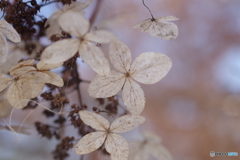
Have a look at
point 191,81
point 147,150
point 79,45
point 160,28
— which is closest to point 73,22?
point 79,45

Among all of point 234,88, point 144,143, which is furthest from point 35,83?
point 234,88

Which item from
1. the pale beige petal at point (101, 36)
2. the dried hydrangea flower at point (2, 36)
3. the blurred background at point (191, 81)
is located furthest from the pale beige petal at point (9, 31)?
the blurred background at point (191, 81)

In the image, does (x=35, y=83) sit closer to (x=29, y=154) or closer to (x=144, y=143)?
(x=144, y=143)

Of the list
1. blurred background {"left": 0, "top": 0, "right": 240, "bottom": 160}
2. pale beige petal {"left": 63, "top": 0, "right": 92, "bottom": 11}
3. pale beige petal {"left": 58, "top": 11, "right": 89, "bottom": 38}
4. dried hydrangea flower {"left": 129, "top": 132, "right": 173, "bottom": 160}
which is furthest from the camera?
blurred background {"left": 0, "top": 0, "right": 240, "bottom": 160}

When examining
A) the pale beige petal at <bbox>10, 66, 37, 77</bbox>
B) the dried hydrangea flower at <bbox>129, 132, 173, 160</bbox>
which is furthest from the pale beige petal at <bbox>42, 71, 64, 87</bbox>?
the dried hydrangea flower at <bbox>129, 132, 173, 160</bbox>

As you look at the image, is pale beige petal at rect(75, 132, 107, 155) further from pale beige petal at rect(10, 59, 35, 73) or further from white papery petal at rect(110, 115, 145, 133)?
pale beige petal at rect(10, 59, 35, 73)

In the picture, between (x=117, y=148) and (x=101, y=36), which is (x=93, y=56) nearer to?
(x=101, y=36)
